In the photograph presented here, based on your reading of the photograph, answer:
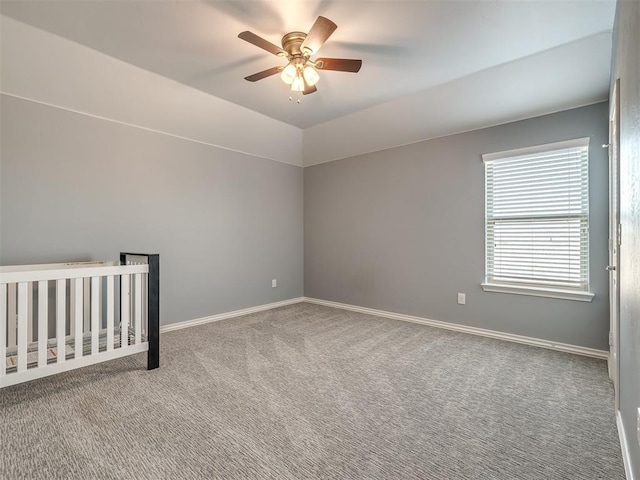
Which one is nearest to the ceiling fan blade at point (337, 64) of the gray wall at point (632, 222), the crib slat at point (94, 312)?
the gray wall at point (632, 222)

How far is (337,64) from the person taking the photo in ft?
7.36

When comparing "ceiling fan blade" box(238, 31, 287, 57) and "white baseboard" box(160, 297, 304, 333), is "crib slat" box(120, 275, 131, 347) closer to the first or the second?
"white baseboard" box(160, 297, 304, 333)

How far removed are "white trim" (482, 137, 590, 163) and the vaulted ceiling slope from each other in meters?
0.34

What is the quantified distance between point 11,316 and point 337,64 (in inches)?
120

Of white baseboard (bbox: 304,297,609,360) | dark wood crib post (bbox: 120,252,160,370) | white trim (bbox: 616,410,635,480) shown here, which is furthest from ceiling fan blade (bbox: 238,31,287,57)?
white baseboard (bbox: 304,297,609,360)

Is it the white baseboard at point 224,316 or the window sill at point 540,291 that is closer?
the window sill at point 540,291

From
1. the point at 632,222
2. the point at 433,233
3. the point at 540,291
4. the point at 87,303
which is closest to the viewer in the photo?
the point at 632,222

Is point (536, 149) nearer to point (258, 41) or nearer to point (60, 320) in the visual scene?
point (258, 41)

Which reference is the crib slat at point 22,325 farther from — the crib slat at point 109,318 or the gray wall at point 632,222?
the gray wall at point 632,222

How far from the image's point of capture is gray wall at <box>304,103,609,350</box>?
2.88m

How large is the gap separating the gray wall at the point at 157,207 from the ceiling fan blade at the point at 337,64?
2.25 meters

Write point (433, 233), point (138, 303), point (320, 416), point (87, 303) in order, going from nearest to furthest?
point (320, 416), point (138, 303), point (87, 303), point (433, 233)

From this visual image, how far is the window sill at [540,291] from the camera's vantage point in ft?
9.48

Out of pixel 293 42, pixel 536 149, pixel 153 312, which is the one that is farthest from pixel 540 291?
pixel 153 312
